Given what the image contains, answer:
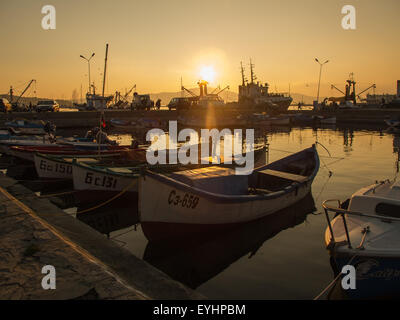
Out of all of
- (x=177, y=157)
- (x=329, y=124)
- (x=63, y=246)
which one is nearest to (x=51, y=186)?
(x=177, y=157)

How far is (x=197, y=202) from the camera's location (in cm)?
1057

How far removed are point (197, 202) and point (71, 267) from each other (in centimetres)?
500

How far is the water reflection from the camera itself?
30.6 feet

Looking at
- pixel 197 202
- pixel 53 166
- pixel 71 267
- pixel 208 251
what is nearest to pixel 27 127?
pixel 53 166

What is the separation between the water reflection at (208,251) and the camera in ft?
30.6

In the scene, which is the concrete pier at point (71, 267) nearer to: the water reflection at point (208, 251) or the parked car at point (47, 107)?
the water reflection at point (208, 251)

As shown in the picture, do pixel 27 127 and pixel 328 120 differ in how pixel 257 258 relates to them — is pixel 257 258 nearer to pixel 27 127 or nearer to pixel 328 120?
pixel 27 127

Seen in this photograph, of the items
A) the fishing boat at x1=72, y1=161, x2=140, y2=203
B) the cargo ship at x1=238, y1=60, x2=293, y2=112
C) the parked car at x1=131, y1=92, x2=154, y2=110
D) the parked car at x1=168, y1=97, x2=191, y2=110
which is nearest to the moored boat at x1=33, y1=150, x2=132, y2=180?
the fishing boat at x1=72, y1=161, x2=140, y2=203

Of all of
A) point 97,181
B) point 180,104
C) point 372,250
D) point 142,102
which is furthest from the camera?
point 142,102

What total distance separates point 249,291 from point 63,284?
4.77 meters

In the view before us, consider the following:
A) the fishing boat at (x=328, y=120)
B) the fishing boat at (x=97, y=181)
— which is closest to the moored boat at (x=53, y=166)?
the fishing boat at (x=97, y=181)
